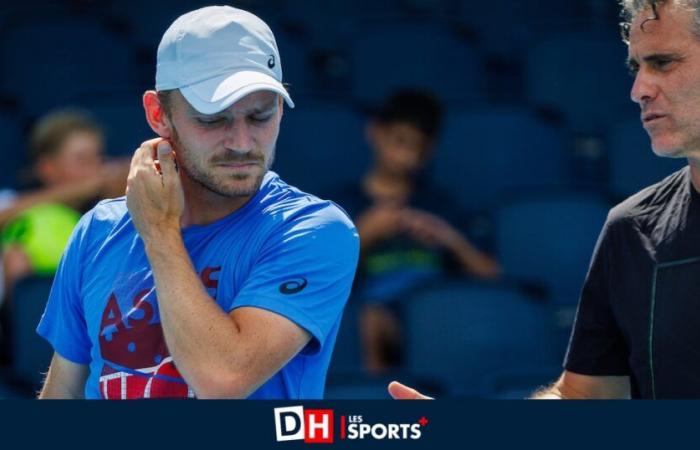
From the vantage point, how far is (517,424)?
86.0 inches

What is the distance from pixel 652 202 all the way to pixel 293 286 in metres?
0.76

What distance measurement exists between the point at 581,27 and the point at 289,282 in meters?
5.20

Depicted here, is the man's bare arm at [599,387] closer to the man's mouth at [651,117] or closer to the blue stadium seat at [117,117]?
the man's mouth at [651,117]

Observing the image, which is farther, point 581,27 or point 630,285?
point 581,27

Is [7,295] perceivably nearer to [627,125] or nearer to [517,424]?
[627,125]

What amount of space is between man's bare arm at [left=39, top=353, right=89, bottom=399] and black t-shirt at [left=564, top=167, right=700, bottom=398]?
995 mm

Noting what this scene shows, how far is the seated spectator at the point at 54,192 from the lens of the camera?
5344mm

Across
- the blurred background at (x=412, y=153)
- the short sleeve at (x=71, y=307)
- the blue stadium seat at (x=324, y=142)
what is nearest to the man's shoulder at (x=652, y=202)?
the short sleeve at (x=71, y=307)

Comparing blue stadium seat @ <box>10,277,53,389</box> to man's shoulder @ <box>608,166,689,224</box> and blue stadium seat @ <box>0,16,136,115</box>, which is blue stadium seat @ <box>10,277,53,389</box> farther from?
man's shoulder @ <box>608,166,689,224</box>

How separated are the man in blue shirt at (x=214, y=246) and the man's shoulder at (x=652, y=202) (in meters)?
0.55

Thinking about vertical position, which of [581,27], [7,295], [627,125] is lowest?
[7,295]

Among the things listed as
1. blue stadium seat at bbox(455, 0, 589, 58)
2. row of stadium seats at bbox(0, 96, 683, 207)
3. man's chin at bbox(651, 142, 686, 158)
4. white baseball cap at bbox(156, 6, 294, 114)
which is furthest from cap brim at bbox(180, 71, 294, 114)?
blue stadium seat at bbox(455, 0, 589, 58)

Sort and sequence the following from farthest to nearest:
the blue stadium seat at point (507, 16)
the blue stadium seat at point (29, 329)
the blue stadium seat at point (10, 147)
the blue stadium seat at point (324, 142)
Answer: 1. the blue stadium seat at point (507, 16)
2. the blue stadium seat at point (324, 142)
3. the blue stadium seat at point (10, 147)
4. the blue stadium seat at point (29, 329)

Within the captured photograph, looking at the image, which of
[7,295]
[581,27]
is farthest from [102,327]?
[581,27]
